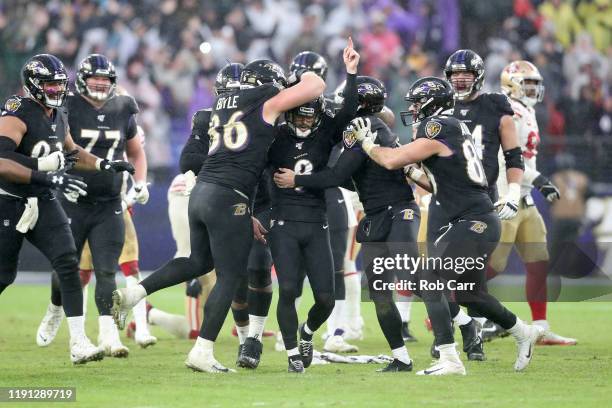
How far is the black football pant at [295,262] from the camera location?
8391mm

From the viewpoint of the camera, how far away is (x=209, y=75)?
760 inches

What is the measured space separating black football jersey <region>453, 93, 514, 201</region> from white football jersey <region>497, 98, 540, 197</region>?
39.0 inches

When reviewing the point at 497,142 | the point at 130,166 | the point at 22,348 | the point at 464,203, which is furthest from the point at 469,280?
the point at 22,348

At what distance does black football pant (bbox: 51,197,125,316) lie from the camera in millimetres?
9656

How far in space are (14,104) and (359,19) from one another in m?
12.2

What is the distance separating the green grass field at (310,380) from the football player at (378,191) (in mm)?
380

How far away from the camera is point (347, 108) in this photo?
8.52m

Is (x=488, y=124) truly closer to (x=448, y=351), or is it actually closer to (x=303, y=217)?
(x=303, y=217)

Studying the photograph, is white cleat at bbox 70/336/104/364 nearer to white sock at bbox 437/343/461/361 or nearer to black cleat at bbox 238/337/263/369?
black cleat at bbox 238/337/263/369

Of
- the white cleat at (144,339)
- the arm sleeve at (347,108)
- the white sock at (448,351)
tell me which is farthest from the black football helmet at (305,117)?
the white cleat at (144,339)

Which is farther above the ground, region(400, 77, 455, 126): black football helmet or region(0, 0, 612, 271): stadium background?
region(0, 0, 612, 271): stadium background

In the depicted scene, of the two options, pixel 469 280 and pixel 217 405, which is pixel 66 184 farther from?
pixel 469 280

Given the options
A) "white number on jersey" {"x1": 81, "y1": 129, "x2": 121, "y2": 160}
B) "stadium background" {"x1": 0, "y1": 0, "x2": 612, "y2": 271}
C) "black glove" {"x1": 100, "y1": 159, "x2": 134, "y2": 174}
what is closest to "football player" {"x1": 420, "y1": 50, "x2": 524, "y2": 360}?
"black glove" {"x1": 100, "y1": 159, "x2": 134, "y2": 174}

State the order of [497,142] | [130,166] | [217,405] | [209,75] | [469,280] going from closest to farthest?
[217,405]
[469,280]
[130,166]
[497,142]
[209,75]
